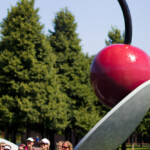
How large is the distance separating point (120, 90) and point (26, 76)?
1814 centimetres

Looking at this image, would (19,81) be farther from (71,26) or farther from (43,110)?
(71,26)

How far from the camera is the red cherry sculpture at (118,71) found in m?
5.09

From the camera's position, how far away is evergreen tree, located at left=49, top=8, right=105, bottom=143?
27.6m

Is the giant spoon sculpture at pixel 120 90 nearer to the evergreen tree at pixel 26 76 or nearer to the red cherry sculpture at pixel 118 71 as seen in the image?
the red cherry sculpture at pixel 118 71

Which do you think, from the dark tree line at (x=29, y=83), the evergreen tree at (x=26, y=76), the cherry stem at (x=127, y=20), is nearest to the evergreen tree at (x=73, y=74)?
the dark tree line at (x=29, y=83)

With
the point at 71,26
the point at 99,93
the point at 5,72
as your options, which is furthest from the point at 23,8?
the point at 99,93

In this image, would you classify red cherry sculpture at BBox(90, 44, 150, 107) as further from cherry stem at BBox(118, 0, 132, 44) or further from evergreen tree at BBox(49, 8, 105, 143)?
evergreen tree at BBox(49, 8, 105, 143)

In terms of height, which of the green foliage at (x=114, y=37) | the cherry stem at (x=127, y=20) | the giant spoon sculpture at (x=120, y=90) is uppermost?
the green foliage at (x=114, y=37)

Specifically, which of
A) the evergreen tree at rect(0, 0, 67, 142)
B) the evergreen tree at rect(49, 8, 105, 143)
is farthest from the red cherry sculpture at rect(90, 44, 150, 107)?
the evergreen tree at rect(49, 8, 105, 143)

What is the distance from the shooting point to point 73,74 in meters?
28.5

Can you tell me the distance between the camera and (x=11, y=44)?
23219 millimetres

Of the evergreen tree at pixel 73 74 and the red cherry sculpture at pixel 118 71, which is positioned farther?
the evergreen tree at pixel 73 74

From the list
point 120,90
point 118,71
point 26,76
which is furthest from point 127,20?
point 26,76

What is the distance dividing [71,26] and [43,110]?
391 inches
